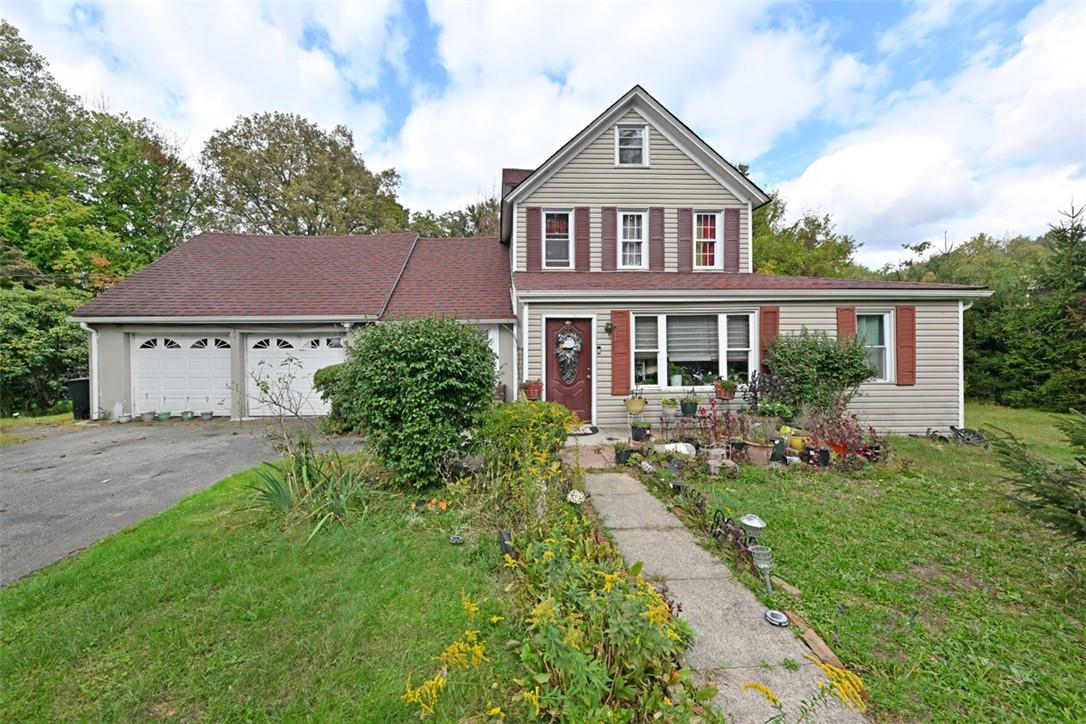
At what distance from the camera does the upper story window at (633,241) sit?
32.8 ft

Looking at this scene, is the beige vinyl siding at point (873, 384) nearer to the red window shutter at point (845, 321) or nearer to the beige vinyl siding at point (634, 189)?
the red window shutter at point (845, 321)

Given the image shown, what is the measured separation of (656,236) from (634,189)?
4.09 feet

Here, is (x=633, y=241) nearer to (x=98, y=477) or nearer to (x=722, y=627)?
(x=722, y=627)

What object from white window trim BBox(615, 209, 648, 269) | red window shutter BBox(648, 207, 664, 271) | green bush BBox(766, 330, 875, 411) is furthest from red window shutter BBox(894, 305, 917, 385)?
white window trim BBox(615, 209, 648, 269)

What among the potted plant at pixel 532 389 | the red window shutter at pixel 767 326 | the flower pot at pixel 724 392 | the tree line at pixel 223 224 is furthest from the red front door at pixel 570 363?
the tree line at pixel 223 224

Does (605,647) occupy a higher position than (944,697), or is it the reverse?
(605,647)

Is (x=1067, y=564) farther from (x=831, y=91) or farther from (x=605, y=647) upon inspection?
(x=831, y=91)

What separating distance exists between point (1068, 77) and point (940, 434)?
6998 millimetres

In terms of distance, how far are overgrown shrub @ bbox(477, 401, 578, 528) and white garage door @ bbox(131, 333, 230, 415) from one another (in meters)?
9.13

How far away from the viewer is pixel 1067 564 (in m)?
3.21

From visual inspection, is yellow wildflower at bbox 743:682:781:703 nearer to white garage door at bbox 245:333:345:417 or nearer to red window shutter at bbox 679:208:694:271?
red window shutter at bbox 679:208:694:271

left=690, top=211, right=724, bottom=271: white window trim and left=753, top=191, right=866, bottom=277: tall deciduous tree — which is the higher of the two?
left=753, top=191, right=866, bottom=277: tall deciduous tree

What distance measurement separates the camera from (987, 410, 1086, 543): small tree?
2668mm

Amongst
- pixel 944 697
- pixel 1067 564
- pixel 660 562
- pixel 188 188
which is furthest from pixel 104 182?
pixel 1067 564
